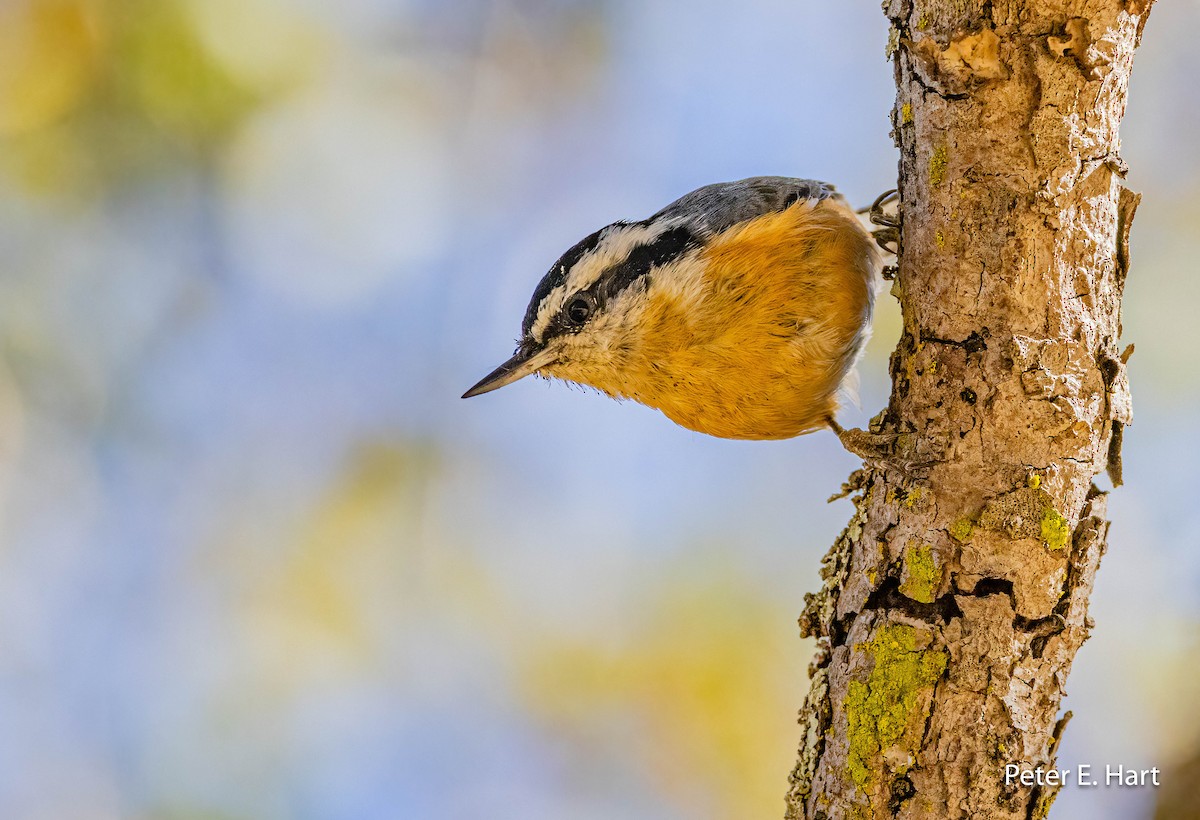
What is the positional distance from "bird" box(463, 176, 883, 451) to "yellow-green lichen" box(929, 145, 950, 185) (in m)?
0.62

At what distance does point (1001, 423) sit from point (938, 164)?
59 cm

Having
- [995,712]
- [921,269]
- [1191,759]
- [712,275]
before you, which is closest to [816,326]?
[712,275]

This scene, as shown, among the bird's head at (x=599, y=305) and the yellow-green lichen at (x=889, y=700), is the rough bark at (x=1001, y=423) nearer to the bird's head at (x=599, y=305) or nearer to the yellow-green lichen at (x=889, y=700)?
the yellow-green lichen at (x=889, y=700)

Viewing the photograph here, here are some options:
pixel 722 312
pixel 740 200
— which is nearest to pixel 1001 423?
pixel 722 312

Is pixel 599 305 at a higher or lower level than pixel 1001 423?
higher

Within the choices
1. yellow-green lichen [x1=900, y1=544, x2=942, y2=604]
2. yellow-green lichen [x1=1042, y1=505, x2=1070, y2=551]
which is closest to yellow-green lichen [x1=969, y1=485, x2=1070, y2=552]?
yellow-green lichen [x1=1042, y1=505, x2=1070, y2=551]

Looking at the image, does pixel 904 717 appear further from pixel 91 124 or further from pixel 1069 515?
pixel 91 124

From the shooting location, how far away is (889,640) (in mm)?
2104

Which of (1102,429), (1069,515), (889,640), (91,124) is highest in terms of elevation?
(91,124)

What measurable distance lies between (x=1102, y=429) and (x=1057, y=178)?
0.54 m

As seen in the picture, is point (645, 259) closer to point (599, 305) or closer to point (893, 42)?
point (599, 305)

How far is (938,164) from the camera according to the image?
84.0 inches

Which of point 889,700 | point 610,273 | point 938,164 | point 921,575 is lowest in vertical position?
point 889,700

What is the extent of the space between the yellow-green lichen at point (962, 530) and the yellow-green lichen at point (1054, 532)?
0.48 ft
